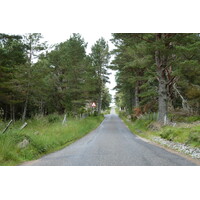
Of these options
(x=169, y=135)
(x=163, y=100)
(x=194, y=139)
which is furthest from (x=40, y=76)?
(x=194, y=139)

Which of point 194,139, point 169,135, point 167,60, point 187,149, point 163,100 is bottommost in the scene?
point 187,149

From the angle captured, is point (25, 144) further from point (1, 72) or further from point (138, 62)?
point (1, 72)

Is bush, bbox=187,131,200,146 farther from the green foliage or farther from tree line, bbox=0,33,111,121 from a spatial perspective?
tree line, bbox=0,33,111,121

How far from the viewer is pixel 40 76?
790 inches

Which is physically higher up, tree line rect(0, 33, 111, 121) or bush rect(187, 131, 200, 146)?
tree line rect(0, 33, 111, 121)

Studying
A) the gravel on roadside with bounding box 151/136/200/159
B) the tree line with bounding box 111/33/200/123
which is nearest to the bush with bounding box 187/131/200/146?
the gravel on roadside with bounding box 151/136/200/159

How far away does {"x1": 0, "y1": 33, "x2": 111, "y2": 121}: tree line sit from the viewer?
1895 centimetres

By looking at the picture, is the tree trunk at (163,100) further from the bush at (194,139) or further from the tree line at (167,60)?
the bush at (194,139)

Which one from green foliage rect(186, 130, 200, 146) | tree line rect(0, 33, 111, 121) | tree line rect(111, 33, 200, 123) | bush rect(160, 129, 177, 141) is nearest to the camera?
green foliage rect(186, 130, 200, 146)

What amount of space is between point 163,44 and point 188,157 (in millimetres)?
8177

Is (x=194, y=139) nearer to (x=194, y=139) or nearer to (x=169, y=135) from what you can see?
(x=194, y=139)

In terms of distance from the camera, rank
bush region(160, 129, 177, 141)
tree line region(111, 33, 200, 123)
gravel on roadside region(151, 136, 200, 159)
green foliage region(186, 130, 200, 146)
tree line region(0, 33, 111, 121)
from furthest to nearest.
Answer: tree line region(0, 33, 111, 121) < tree line region(111, 33, 200, 123) < bush region(160, 129, 177, 141) < green foliage region(186, 130, 200, 146) < gravel on roadside region(151, 136, 200, 159)

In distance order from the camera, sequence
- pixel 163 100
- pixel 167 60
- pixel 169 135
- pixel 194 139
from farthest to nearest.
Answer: pixel 167 60 < pixel 163 100 < pixel 169 135 < pixel 194 139

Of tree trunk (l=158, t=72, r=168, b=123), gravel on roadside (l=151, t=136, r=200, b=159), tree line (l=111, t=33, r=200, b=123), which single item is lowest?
gravel on roadside (l=151, t=136, r=200, b=159)
